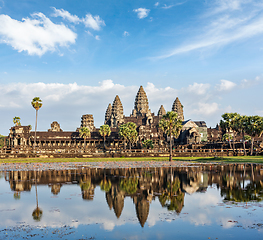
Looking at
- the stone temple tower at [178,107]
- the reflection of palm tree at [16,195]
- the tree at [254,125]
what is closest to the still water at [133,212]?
the reflection of palm tree at [16,195]

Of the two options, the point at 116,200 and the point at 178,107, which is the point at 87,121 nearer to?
the point at 178,107

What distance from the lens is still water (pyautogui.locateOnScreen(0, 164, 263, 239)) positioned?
30.9 feet

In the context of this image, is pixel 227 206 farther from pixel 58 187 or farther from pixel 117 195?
pixel 58 187

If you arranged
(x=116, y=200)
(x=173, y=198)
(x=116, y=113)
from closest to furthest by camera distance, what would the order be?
(x=116, y=200)
(x=173, y=198)
(x=116, y=113)

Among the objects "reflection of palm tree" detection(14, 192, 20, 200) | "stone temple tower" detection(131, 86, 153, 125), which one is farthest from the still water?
"stone temple tower" detection(131, 86, 153, 125)

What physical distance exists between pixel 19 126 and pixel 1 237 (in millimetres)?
130187

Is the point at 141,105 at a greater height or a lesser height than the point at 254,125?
greater

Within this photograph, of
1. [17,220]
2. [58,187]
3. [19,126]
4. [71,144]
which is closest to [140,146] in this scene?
[71,144]

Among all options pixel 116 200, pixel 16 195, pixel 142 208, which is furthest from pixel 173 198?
pixel 16 195

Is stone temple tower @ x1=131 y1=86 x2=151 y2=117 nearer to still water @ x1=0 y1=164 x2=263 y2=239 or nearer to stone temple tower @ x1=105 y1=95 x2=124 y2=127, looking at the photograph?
stone temple tower @ x1=105 y1=95 x2=124 y2=127

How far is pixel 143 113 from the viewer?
592 feet

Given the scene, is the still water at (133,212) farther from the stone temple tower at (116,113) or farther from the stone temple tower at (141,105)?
the stone temple tower at (141,105)

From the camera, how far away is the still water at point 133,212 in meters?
9.41

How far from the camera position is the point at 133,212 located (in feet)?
40.0
